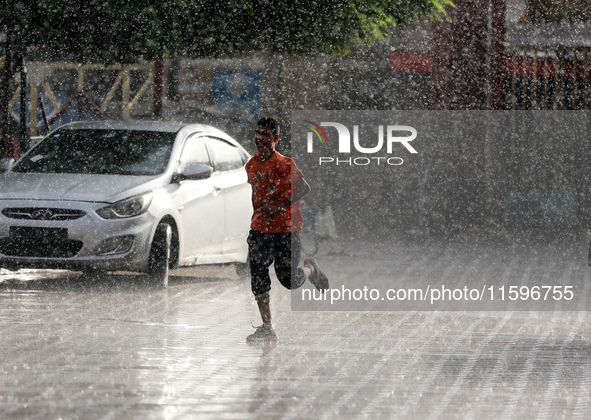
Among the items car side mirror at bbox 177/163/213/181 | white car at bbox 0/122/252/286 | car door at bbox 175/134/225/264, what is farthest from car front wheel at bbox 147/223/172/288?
car side mirror at bbox 177/163/213/181

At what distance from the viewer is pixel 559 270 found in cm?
1606

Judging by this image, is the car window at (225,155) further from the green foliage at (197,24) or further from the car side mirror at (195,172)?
the green foliage at (197,24)

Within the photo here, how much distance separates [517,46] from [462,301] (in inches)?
476

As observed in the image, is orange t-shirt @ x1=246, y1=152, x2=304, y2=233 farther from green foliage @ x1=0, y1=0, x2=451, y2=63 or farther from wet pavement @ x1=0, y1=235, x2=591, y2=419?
green foliage @ x1=0, y1=0, x2=451, y2=63

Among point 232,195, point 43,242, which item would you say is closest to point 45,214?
point 43,242

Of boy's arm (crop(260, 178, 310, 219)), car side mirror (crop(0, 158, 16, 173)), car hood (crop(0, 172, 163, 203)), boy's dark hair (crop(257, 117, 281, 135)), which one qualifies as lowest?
car hood (crop(0, 172, 163, 203))

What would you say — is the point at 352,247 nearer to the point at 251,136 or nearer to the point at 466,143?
the point at 466,143

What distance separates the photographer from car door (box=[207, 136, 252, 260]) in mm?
14144

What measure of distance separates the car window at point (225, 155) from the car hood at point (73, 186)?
138 centimetres

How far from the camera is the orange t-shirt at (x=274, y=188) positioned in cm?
924

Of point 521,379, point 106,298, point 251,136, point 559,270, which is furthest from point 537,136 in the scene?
point 521,379

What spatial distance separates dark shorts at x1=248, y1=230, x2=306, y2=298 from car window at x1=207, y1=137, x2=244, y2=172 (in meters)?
4.91

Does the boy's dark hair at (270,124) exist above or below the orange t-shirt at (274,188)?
above

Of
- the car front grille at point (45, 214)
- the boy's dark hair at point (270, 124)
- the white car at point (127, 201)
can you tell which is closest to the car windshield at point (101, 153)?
the white car at point (127, 201)
